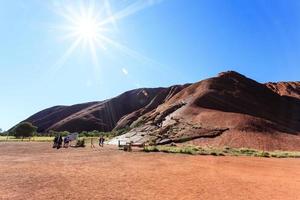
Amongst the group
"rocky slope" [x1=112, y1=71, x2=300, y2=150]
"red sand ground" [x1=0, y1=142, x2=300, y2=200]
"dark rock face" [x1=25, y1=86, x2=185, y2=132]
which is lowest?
"red sand ground" [x1=0, y1=142, x2=300, y2=200]

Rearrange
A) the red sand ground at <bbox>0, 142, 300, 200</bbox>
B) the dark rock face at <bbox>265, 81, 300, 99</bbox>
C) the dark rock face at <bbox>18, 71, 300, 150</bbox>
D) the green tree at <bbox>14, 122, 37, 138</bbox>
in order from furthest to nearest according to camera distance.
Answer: the dark rock face at <bbox>265, 81, 300, 99</bbox> → the green tree at <bbox>14, 122, 37, 138</bbox> → the dark rock face at <bbox>18, 71, 300, 150</bbox> → the red sand ground at <bbox>0, 142, 300, 200</bbox>

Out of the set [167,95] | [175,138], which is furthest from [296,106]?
[175,138]

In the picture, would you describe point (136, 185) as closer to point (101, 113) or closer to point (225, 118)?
point (225, 118)

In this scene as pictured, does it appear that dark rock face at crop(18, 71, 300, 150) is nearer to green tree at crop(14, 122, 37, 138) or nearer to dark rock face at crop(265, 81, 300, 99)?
dark rock face at crop(265, 81, 300, 99)

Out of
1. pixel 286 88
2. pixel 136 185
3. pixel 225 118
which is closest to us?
pixel 136 185

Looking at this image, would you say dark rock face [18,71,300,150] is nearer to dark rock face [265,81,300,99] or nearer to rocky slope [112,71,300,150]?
rocky slope [112,71,300,150]

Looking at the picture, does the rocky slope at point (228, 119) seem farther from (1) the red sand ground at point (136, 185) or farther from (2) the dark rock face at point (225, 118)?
(1) the red sand ground at point (136, 185)

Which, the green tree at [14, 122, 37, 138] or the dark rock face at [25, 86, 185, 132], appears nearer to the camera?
the green tree at [14, 122, 37, 138]

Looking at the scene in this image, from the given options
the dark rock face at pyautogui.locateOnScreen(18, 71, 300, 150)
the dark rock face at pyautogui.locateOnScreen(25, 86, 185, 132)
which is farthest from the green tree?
the dark rock face at pyautogui.locateOnScreen(18, 71, 300, 150)

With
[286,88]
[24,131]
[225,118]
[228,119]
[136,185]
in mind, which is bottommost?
[136,185]

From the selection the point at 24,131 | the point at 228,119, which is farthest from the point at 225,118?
the point at 24,131

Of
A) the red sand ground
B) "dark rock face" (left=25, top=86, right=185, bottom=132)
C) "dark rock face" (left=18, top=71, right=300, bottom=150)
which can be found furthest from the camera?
"dark rock face" (left=25, top=86, right=185, bottom=132)

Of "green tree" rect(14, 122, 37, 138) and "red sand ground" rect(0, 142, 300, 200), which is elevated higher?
"green tree" rect(14, 122, 37, 138)

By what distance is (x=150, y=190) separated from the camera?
14.0 meters
